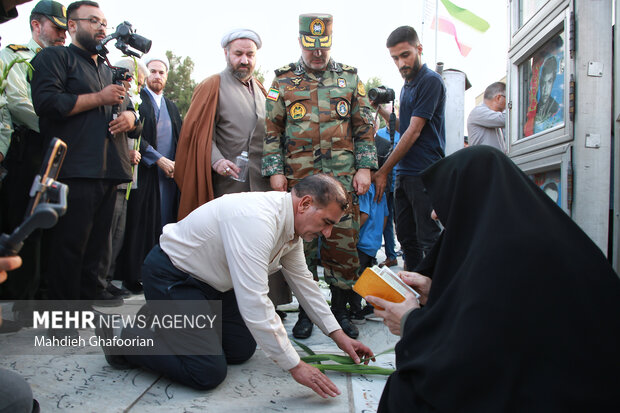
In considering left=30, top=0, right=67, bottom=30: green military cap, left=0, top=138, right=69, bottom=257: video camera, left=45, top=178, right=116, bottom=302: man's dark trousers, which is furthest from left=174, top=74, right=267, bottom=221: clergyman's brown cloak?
left=0, top=138, right=69, bottom=257: video camera

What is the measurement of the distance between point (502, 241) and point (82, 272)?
2622mm

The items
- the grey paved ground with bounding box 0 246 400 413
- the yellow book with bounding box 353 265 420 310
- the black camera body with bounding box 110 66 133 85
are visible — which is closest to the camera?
the yellow book with bounding box 353 265 420 310

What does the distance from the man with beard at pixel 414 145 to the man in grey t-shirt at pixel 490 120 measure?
1168 mm

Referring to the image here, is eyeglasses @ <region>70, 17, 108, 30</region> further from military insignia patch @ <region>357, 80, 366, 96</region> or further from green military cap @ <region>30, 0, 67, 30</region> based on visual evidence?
military insignia patch @ <region>357, 80, 366, 96</region>

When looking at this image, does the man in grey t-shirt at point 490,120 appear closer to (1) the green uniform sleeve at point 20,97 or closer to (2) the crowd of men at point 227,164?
(2) the crowd of men at point 227,164

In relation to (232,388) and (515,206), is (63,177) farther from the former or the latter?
(515,206)

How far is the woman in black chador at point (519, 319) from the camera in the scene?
3.82ft

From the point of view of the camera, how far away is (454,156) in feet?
4.99

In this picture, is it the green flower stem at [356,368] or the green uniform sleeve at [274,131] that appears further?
the green uniform sleeve at [274,131]

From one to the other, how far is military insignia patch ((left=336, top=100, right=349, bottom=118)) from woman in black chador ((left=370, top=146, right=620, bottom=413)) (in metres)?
1.82

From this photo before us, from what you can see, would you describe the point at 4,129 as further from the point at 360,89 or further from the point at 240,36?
the point at 360,89

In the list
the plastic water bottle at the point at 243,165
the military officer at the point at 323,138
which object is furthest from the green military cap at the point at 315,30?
the plastic water bottle at the point at 243,165

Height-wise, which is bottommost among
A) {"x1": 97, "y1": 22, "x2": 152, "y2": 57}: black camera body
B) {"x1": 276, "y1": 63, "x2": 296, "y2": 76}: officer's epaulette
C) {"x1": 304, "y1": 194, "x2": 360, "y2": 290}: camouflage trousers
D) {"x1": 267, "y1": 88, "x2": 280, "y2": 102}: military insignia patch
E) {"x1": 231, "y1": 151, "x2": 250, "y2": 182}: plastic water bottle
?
{"x1": 304, "y1": 194, "x2": 360, "y2": 290}: camouflage trousers

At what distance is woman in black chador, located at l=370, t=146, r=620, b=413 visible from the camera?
1164mm
